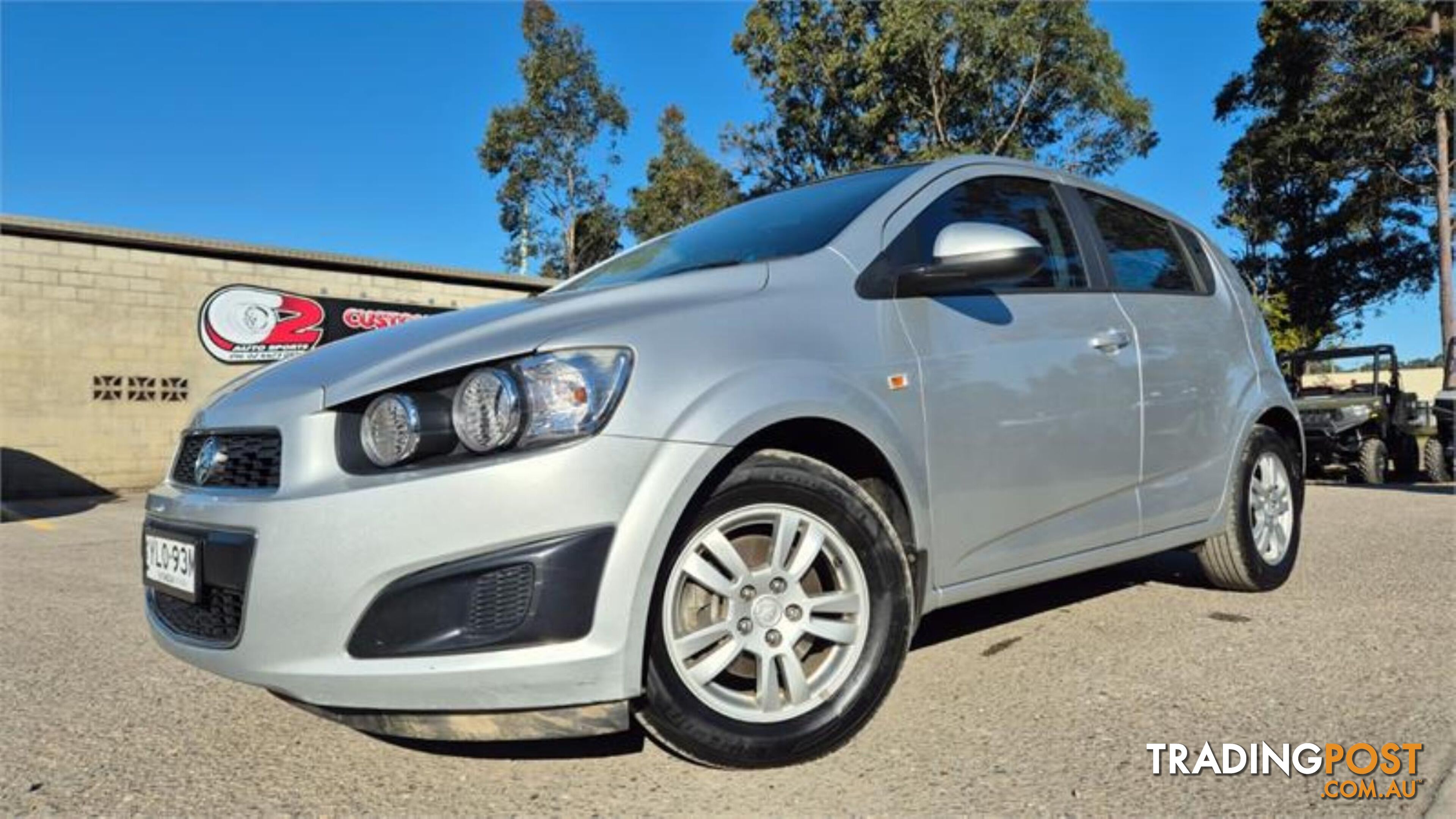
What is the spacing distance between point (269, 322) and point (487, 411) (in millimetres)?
13740

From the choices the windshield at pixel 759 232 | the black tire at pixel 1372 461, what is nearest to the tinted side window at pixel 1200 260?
Result: the windshield at pixel 759 232

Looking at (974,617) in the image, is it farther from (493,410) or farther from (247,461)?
(247,461)

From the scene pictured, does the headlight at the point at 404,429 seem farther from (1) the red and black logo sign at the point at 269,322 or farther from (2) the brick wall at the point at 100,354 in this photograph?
(2) the brick wall at the point at 100,354

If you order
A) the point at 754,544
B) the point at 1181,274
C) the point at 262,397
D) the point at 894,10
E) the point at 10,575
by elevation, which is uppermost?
the point at 894,10

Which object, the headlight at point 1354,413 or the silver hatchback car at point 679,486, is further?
the headlight at point 1354,413

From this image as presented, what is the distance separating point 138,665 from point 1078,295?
3.48 m

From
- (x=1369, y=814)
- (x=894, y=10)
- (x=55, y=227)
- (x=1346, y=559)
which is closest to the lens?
(x=1369, y=814)

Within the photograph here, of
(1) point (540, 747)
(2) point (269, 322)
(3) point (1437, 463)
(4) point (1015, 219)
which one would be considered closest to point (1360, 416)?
(3) point (1437, 463)

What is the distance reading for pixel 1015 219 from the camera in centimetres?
308

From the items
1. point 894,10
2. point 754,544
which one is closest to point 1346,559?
point 754,544

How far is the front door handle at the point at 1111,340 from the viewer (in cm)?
298

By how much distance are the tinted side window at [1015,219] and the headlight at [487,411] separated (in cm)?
127

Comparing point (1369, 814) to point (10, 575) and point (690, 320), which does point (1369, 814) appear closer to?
point (690, 320)

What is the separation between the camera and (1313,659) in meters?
2.93
